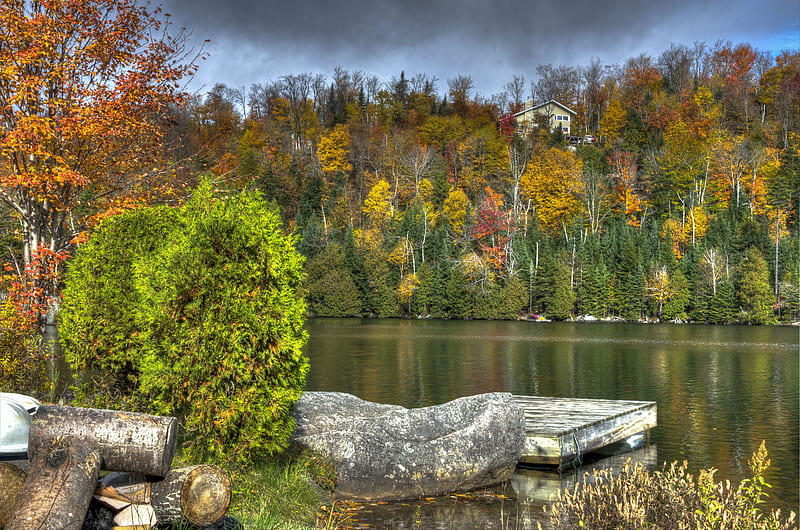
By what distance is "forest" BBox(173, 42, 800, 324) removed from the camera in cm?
6719

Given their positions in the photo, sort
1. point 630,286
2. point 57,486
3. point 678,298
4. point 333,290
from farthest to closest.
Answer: point 333,290 → point 630,286 → point 678,298 → point 57,486

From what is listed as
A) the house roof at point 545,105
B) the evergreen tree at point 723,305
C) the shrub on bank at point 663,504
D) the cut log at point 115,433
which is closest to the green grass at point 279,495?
the cut log at point 115,433

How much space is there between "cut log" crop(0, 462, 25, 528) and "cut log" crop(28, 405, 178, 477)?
5.6 inches

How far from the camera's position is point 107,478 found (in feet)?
18.8

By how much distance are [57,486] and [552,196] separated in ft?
262

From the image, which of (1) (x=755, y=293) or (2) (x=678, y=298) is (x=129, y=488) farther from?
(2) (x=678, y=298)

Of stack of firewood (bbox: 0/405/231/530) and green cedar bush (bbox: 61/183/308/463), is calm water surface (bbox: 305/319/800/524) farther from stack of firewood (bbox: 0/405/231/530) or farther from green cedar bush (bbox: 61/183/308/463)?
stack of firewood (bbox: 0/405/231/530)

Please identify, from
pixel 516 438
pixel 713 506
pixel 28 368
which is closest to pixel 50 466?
pixel 713 506

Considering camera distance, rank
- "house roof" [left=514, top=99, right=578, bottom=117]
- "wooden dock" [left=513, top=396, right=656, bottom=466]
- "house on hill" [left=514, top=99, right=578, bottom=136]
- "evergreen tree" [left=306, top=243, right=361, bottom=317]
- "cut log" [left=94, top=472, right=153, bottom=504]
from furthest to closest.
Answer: "house roof" [left=514, top=99, right=578, bottom=117] < "house on hill" [left=514, top=99, right=578, bottom=136] < "evergreen tree" [left=306, top=243, right=361, bottom=317] < "wooden dock" [left=513, top=396, right=656, bottom=466] < "cut log" [left=94, top=472, right=153, bottom=504]

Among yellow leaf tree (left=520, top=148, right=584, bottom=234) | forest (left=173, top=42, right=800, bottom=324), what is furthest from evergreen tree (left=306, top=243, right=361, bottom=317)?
yellow leaf tree (left=520, top=148, right=584, bottom=234)

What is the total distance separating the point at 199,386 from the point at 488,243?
66.8m

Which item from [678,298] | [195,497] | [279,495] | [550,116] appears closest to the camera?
[195,497]

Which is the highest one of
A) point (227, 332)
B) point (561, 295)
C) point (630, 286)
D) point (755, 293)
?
point (630, 286)

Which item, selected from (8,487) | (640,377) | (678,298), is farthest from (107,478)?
(678,298)
